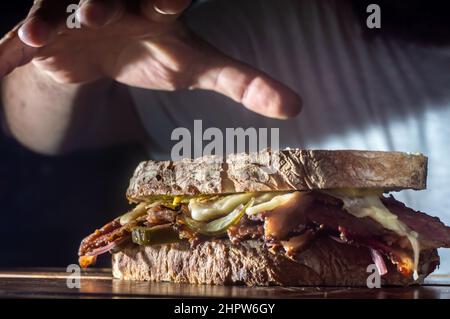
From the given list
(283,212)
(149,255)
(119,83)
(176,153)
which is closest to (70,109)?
(119,83)

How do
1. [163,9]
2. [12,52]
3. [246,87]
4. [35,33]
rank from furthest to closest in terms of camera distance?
1. [246,87]
2. [163,9]
3. [12,52]
4. [35,33]

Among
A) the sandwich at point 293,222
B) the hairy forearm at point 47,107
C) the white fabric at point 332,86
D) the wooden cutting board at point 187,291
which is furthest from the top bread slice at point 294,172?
the hairy forearm at point 47,107

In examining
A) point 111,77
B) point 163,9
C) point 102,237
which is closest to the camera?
point 102,237

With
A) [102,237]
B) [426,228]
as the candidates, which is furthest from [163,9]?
[426,228]

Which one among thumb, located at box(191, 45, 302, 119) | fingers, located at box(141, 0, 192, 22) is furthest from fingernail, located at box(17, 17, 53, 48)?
thumb, located at box(191, 45, 302, 119)

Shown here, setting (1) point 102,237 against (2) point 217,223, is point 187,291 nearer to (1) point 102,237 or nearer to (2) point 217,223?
(2) point 217,223

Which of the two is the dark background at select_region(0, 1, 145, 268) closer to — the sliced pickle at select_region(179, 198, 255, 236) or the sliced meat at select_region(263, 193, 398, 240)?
the sliced pickle at select_region(179, 198, 255, 236)
